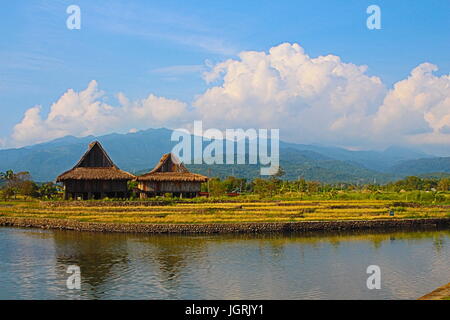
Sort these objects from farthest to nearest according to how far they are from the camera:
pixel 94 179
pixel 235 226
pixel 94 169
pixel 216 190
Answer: pixel 216 190, pixel 94 169, pixel 94 179, pixel 235 226

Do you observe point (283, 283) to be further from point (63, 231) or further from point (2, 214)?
point (2, 214)

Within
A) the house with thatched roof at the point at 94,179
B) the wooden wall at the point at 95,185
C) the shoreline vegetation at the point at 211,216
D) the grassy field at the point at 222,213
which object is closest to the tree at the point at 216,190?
the house with thatched roof at the point at 94,179

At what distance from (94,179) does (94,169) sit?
5.70ft

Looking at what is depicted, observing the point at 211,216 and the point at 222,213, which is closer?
the point at 211,216

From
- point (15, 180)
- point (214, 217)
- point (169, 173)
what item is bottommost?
point (214, 217)

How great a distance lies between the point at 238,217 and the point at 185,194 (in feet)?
64.9

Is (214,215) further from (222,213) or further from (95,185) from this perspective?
(95,185)

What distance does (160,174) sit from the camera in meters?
56.3

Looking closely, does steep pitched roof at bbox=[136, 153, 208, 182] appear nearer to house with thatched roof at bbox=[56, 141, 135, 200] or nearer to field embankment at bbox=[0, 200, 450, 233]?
house with thatched roof at bbox=[56, 141, 135, 200]

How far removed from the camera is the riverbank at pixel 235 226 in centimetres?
3503

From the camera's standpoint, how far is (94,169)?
53188mm

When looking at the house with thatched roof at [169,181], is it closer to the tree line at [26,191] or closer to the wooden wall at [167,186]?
the wooden wall at [167,186]
